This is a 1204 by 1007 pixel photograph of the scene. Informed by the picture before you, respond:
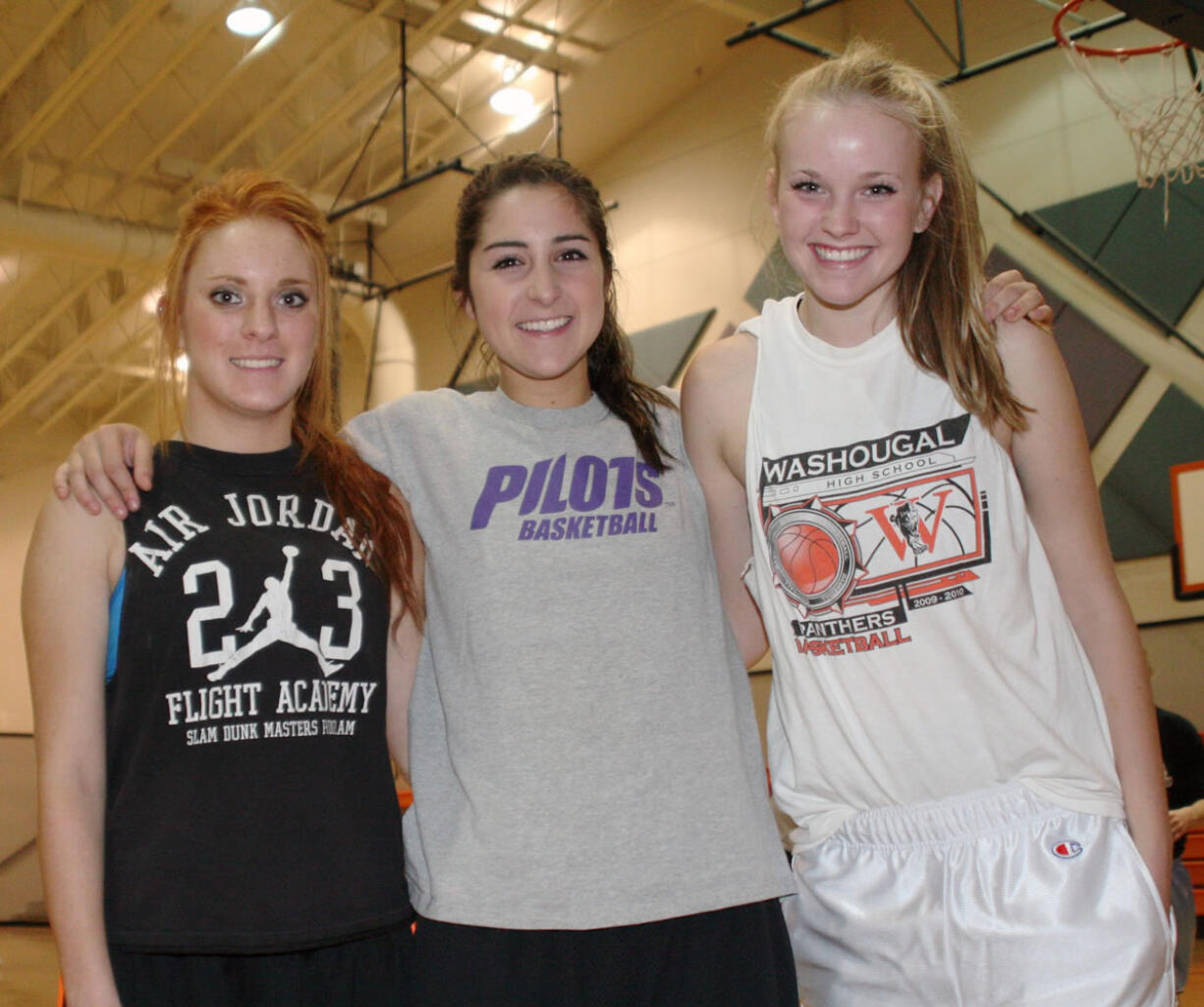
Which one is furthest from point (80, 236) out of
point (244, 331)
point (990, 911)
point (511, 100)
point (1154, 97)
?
point (990, 911)

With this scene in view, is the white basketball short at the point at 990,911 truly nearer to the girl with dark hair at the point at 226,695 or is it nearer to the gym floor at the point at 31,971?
the girl with dark hair at the point at 226,695

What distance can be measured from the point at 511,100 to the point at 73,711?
9195mm

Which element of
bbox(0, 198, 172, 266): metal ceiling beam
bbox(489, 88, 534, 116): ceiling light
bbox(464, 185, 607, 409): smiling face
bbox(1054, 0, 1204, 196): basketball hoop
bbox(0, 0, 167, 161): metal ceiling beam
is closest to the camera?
bbox(464, 185, 607, 409): smiling face

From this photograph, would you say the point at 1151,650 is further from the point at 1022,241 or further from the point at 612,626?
the point at 612,626

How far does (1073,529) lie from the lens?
1.83 m

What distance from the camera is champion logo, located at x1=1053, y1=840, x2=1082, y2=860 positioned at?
1679mm

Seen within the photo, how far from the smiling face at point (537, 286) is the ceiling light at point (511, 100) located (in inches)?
330

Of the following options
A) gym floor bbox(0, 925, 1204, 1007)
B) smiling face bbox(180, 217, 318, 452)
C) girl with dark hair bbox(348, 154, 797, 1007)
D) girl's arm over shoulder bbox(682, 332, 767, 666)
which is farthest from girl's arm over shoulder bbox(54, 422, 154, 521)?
gym floor bbox(0, 925, 1204, 1007)

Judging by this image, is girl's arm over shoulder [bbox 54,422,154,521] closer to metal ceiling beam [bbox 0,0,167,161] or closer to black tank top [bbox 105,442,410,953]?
black tank top [bbox 105,442,410,953]

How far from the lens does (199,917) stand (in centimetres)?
170

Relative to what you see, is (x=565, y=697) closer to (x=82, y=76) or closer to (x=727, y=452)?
(x=727, y=452)

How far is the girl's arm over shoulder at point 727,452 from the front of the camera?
204 cm

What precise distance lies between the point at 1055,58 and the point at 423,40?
15.3ft

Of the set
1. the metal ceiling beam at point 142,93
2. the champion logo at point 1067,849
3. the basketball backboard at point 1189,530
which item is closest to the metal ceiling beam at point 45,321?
the metal ceiling beam at point 142,93
